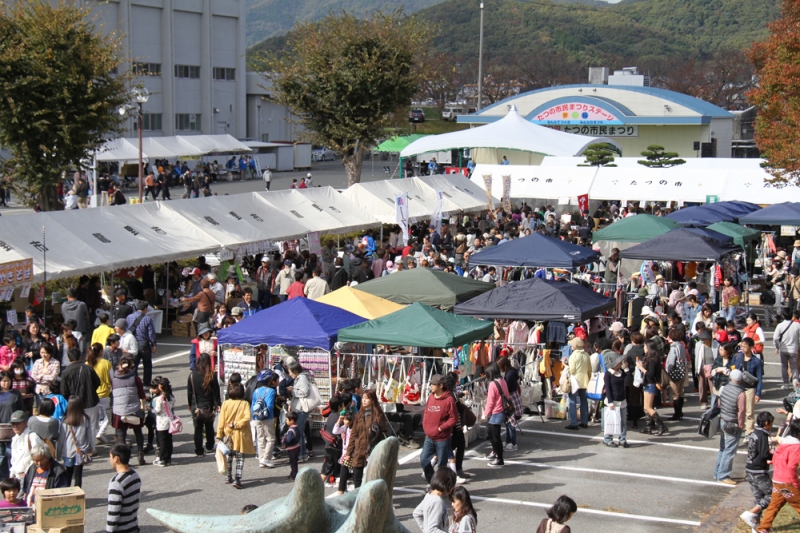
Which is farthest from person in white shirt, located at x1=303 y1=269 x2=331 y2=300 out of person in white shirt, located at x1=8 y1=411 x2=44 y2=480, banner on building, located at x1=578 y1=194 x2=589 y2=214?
banner on building, located at x1=578 y1=194 x2=589 y2=214

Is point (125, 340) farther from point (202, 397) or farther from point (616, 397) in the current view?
point (616, 397)

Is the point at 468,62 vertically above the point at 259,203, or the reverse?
the point at 468,62

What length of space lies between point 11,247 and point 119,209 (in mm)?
3523

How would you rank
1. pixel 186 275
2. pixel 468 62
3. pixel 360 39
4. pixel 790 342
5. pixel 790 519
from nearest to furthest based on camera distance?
pixel 790 519 < pixel 790 342 < pixel 186 275 < pixel 360 39 < pixel 468 62

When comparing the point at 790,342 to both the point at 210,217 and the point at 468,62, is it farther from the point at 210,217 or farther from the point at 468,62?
the point at 468,62

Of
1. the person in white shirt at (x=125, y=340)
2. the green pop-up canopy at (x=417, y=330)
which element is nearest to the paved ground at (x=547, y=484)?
the green pop-up canopy at (x=417, y=330)

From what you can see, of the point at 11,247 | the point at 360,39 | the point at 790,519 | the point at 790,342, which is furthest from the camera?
the point at 360,39

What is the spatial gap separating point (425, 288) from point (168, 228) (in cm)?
652

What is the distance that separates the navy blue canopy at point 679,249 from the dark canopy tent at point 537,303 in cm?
439

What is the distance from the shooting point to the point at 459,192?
104 ft

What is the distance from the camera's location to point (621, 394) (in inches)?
461

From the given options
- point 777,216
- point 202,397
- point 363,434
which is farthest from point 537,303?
point 777,216

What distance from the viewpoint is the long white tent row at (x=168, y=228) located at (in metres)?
16.1

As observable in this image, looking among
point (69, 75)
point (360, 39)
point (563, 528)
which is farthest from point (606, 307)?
point (360, 39)
